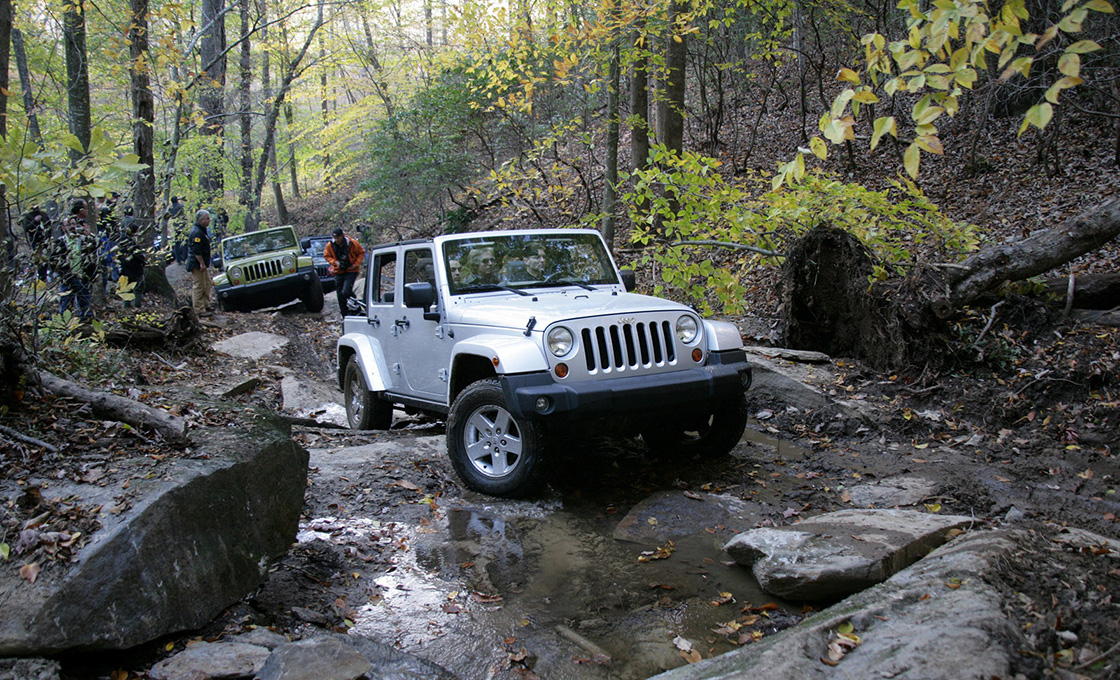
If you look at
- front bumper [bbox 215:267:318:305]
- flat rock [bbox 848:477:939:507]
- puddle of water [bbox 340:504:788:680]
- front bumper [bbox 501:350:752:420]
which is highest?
front bumper [bbox 215:267:318:305]

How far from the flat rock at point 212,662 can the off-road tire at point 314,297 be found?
13.1 meters

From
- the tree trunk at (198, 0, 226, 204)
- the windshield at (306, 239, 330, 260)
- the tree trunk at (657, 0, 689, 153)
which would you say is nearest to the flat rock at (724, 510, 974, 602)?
the tree trunk at (657, 0, 689, 153)

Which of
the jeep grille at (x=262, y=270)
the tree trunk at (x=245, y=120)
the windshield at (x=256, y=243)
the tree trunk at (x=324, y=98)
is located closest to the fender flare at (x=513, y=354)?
the jeep grille at (x=262, y=270)

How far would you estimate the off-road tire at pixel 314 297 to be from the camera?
50.1ft

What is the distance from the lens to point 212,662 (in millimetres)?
2783

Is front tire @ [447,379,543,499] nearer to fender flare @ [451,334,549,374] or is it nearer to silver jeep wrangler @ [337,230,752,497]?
silver jeep wrangler @ [337,230,752,497]

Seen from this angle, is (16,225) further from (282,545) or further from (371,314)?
(371,314)

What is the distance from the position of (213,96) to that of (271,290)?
7.51m

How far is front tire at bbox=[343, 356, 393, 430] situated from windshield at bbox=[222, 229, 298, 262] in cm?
870

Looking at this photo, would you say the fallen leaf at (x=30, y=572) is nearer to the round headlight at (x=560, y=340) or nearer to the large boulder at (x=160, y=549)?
the large boulder at (x=160, y=549)

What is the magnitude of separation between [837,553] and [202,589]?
9.42ft

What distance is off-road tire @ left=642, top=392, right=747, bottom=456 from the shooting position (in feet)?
17.5

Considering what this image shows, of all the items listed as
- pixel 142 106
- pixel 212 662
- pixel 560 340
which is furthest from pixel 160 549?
pixel 142 106

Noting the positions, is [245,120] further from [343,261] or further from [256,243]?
[343,261]
